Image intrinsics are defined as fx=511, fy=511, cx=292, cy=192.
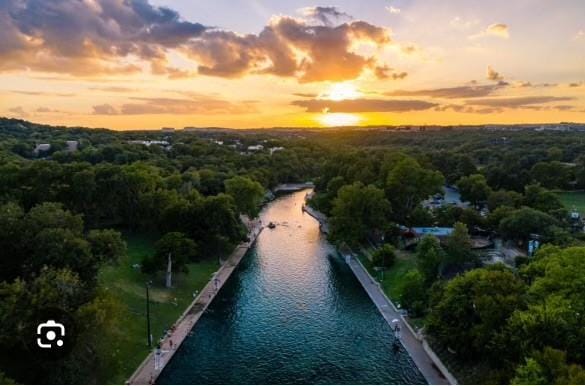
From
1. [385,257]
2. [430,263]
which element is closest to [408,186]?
[385,257]

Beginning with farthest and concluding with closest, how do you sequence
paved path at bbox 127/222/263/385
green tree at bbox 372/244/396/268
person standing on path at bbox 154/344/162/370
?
green tree at bbox 372/244/396/268 → person standing on path at bbox 154/344/162/370 → paved path at bbox 127/222/263/385

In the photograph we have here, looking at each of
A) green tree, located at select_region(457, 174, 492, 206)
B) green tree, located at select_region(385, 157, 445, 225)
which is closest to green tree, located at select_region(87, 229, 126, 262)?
green tree, located at select_region(385, 157, 445, 225)

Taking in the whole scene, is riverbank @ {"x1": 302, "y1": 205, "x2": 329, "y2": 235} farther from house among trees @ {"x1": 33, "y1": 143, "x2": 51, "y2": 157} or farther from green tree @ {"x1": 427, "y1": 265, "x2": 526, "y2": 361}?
house among trees @ {"x1": 33, "y1": 143, "x2": 51, "y2": 157}

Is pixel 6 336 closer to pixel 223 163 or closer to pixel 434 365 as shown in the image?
pixel 434 365

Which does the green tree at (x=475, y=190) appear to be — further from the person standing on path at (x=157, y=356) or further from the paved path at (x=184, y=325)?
the person standing on path at (x=157, y=356)

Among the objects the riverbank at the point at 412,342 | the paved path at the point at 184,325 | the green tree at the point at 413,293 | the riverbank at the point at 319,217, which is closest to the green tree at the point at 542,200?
the riverbank at the point at 412,342

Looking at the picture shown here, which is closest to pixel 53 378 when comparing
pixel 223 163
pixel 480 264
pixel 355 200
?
pixel 480 264
